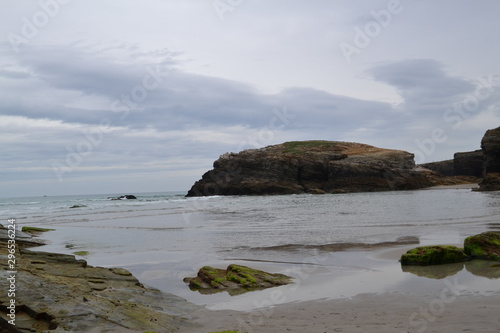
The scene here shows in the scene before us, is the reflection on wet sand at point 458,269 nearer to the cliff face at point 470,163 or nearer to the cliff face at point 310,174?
the cliff face at point 310,174

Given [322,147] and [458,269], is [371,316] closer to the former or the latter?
[458,269]

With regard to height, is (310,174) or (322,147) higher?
(322,147)

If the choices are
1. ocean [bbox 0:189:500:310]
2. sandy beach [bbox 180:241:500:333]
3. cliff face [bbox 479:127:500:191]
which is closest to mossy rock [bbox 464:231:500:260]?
ocean [bbox 0:189:500:310]

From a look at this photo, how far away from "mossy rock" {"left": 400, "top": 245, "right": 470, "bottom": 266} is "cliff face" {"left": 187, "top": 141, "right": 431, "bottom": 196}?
74370mm

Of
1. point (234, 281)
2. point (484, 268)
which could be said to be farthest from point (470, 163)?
point (234, 281)

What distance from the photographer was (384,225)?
2505cm

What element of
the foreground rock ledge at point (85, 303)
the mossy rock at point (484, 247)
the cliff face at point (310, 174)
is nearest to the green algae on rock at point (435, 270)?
the mossy rock at point (484, 247)

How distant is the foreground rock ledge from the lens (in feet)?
24.8

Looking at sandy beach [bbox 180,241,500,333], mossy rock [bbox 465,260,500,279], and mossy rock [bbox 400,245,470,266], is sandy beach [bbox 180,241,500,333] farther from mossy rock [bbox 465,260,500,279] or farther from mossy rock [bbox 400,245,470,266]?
mossy rock [bbox 400,245,470,266]

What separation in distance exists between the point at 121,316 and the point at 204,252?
10.5 metres

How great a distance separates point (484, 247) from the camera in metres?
12.8

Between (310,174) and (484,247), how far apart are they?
271 ft

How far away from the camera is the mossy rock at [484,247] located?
1263cm

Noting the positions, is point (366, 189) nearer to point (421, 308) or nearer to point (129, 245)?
point (129, 245)
